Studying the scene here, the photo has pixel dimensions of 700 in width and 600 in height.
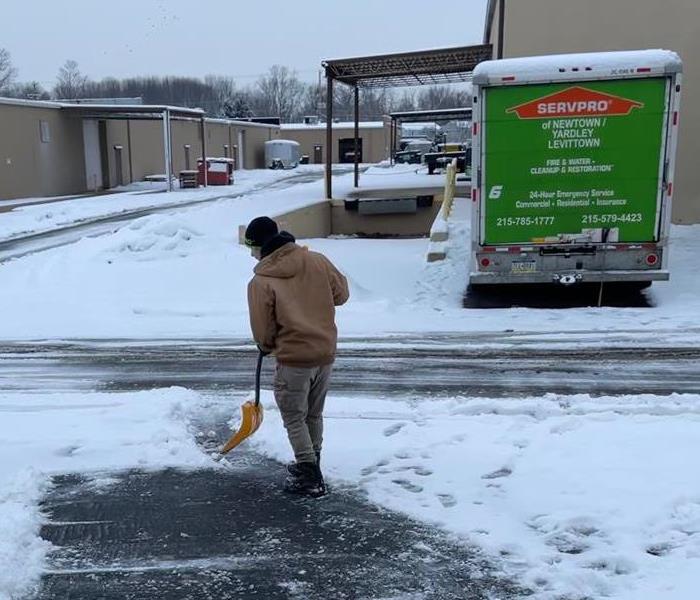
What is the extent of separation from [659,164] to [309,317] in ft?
22.8

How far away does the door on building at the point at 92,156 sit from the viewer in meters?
36.7

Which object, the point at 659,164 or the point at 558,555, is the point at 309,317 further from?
the point at 659,164

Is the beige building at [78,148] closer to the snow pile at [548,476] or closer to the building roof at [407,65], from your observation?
the building roof at [407,65]

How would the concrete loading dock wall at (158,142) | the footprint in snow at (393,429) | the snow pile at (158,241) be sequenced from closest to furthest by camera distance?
1. the footprint in snow at (393,429)
2. the snow pile at (158,241)
3. the concrete loading dock wall at (158,142)

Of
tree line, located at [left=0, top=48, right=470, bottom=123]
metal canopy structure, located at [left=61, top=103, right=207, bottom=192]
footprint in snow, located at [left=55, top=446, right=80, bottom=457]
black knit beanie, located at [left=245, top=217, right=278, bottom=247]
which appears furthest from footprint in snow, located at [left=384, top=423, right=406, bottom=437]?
tree line, located at [left=0, top=48, right=470, bottom=123]

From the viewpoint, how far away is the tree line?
112 meters

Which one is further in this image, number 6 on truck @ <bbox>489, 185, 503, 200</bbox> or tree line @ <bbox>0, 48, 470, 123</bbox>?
tree line @ <bbox>0, 48, 470, 123</bbox>

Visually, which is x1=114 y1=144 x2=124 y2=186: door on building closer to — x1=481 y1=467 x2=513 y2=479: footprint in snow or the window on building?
the window on building

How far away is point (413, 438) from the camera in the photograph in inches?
205

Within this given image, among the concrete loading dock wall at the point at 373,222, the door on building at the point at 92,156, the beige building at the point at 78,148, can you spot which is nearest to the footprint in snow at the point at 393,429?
the concrete loading dock wall at the point at 373,222

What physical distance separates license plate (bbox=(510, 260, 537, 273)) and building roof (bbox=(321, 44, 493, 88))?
1248 cm

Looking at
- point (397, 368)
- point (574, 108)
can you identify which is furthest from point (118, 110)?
point (397, 368)

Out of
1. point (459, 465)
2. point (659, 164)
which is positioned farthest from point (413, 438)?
point (659, 164)

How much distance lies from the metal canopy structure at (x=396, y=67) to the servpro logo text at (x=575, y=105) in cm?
1204
